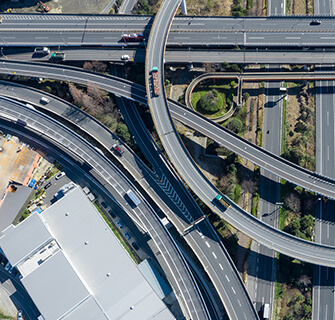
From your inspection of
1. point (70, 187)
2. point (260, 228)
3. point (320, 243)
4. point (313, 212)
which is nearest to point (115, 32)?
point (70, 187)

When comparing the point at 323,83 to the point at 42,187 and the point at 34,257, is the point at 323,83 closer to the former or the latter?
the point at 42,187

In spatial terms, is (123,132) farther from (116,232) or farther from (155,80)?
(116,232)

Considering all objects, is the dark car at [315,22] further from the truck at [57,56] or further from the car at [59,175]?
the car at [59,175]

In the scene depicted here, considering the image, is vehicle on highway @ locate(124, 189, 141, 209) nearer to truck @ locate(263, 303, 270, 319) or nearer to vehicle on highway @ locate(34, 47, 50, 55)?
truck @ locate(263, 303, 270, 319)

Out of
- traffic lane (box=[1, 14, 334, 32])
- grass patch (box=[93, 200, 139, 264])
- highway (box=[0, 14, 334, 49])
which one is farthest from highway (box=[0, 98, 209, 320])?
traffic lane (box=[1, 14, 334, 32])

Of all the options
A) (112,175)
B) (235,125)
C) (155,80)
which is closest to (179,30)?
(155,80)

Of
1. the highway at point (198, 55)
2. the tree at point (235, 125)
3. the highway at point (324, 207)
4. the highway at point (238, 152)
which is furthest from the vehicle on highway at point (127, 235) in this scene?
the highway at point (324, 207)
